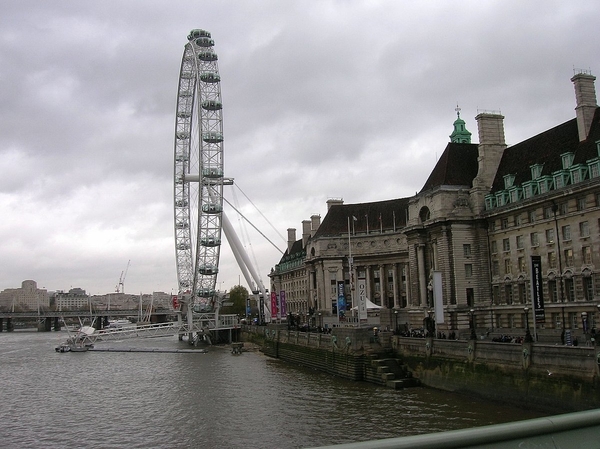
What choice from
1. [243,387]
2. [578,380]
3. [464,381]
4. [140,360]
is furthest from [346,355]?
[140,360]

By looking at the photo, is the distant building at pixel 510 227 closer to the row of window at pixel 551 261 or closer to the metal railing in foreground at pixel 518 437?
the row of window at pixel 551 261

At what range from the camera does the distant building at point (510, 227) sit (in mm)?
44438

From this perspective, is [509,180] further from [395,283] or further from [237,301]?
[237,301]

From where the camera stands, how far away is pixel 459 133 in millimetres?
97188

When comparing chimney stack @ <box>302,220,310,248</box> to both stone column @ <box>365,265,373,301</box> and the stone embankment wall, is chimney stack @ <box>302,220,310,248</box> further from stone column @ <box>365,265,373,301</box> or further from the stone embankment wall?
the stone embankment wall

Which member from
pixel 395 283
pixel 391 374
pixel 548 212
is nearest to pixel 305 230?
pixel 395 283

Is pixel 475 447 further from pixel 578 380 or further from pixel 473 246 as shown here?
A: pixel 473 246

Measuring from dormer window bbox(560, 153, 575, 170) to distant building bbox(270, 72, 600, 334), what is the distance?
76 millimetres

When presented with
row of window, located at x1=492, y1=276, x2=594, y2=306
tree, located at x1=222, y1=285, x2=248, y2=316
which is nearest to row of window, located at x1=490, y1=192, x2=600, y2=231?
row of window, located at x1=492, y1=276, x2=594, y2=306

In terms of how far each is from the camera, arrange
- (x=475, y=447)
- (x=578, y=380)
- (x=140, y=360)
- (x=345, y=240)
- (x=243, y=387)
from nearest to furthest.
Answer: (x=475, y=447) < (x=578, y=380) < (x=243, y=387) < (x=140, y=360) < (x=345, y=240)

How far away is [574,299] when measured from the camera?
4503 cm

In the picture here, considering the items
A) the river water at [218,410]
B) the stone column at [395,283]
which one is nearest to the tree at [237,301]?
the stone column at [395,283]

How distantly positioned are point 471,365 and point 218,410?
45.9 ft

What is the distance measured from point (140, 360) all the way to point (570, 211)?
45522 mm
